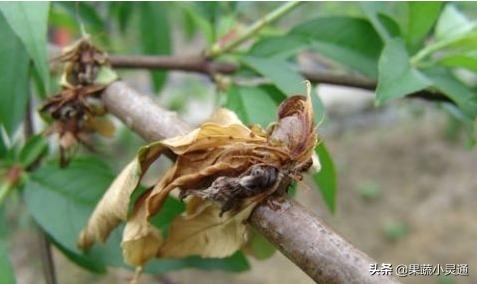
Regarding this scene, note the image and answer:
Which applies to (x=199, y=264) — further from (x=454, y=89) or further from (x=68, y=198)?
(x=454, y=89)

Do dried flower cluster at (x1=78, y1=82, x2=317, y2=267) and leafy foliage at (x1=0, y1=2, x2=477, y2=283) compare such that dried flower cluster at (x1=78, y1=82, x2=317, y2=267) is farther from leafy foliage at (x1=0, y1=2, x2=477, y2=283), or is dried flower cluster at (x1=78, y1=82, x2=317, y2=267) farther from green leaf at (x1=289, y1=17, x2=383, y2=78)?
green leaf at (x1=289, y1=17, x2=383, y2=78)

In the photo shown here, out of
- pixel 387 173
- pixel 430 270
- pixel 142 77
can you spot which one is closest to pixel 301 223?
pixel 430 270

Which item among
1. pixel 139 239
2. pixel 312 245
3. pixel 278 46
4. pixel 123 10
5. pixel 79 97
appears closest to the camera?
pixel 312 245

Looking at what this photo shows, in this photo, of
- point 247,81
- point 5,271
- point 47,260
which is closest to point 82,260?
point 47,260

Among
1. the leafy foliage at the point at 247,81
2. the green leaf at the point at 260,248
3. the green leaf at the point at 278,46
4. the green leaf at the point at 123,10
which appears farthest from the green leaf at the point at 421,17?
the green leaf at the point at 123,10

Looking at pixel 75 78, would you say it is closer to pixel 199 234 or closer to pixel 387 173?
pixel 199 234

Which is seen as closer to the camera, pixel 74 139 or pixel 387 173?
pixel 74 139
